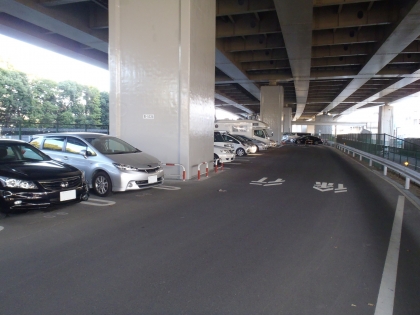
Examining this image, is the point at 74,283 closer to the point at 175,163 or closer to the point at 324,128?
the point at 175,163

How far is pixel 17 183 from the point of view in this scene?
6301 millimetres

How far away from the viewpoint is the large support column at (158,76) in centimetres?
1202

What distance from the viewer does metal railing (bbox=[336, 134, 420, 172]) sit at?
1355 cm

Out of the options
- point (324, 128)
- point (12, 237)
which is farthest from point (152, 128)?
point (324, 128)

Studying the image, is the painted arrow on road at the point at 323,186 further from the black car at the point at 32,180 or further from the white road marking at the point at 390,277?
the black car at the point at 32,180

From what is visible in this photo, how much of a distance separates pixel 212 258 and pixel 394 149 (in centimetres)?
1392

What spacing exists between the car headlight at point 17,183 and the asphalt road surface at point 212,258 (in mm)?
714

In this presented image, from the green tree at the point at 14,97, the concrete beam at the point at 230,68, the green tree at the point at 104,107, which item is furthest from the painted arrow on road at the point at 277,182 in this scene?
the green tree at the point at 104,107

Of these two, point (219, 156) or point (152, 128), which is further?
point (219, 156)

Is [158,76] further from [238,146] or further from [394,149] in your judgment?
[238,146]

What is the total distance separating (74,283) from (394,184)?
38.9ft

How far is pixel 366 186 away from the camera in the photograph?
1172 cm

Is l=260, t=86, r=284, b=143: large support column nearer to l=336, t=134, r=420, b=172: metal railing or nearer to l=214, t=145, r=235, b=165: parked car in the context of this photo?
l=336, t=134, r=420, b=172: metal railing

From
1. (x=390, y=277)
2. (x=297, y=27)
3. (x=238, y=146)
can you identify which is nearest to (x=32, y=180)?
(x=390, y=277)
